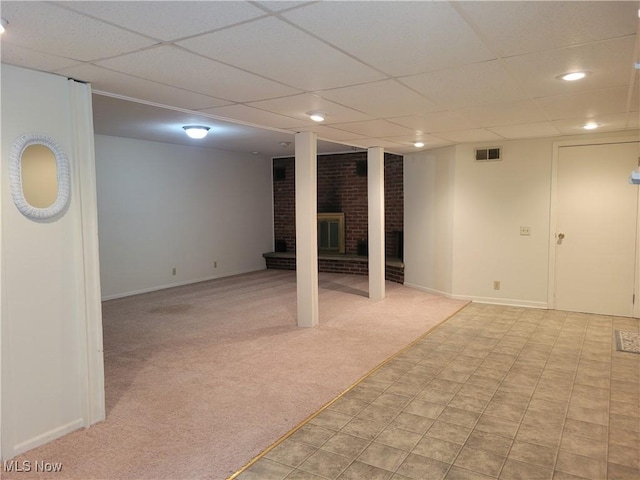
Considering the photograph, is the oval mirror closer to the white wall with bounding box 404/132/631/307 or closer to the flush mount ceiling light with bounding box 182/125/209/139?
the flush mount ceiling light with bounding box 182/125/209/139

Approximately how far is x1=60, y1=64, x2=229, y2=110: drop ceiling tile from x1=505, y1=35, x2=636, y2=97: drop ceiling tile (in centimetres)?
215

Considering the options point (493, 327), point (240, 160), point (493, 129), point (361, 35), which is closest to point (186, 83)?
point (361, 35)

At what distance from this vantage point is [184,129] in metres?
5.79

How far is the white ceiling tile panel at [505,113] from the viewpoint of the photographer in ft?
12.3

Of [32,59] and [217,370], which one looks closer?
[32,59]

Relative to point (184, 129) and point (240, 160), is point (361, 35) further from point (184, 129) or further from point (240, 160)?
point (240, 160)

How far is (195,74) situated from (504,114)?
279 centimetres

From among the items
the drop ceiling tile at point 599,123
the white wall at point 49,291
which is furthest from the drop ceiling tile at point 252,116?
the drop ceiling tile at point 599,123

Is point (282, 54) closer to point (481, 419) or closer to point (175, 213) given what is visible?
point (481, 419)

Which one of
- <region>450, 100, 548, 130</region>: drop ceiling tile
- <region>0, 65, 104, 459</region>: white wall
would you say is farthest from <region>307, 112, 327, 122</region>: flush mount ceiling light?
<region>0, 65, 104, 459</region>: white wall

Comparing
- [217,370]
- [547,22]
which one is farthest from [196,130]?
[547,22]

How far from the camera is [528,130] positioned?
5.08 meters

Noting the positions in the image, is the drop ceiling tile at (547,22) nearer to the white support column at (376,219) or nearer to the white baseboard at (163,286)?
the white support column at (376,219)

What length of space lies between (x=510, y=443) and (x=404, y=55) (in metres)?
2.26
